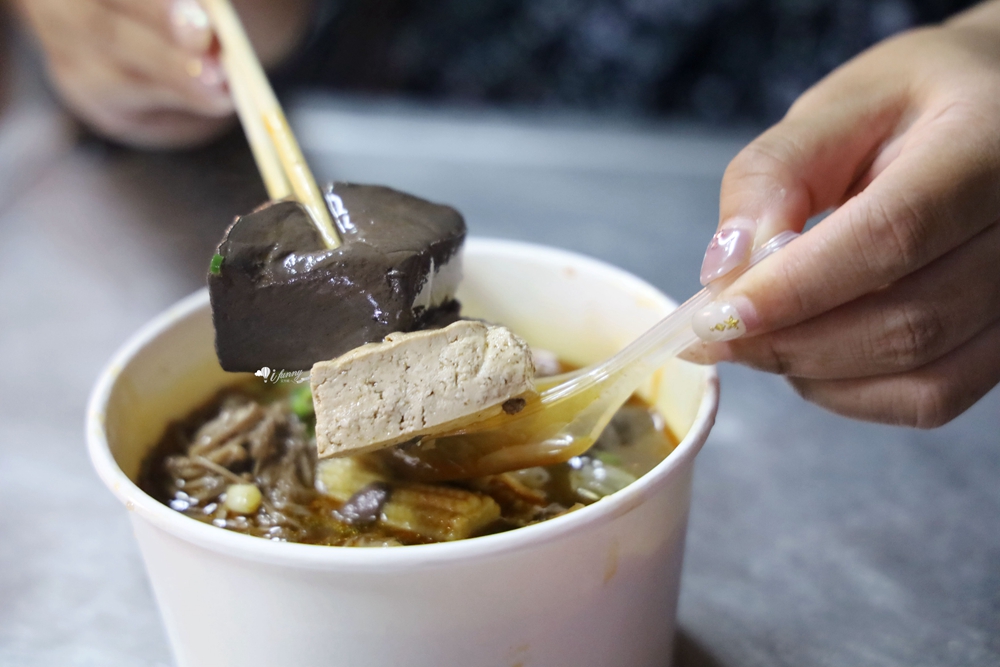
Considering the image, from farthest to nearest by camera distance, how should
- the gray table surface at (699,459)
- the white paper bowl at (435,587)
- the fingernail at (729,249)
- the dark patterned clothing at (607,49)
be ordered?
the dark patterned clothing at (607,49) < the gray table surface at (699,459) < the fingernail at (729,249) < the white paper bowl at (435,587)

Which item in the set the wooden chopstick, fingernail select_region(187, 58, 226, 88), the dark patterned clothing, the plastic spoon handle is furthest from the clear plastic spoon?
the dark patterned clothing

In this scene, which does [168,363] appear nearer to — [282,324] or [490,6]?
[282,324]

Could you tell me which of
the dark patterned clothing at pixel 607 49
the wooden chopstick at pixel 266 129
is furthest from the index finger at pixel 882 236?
the dark patterned clothing at pixel 607 49

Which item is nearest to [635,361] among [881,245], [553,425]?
[553,425]

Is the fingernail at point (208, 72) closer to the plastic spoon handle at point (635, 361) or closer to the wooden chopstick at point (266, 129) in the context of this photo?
the wooden chopstick at point (266, 129)

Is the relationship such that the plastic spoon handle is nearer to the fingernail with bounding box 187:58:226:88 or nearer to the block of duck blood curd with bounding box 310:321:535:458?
the block of duck blood curd with bounding box 310:321:535:458

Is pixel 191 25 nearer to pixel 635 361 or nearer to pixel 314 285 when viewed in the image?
pixel 314 285
